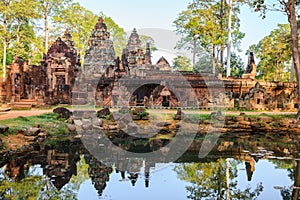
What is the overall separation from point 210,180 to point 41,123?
8.31 m

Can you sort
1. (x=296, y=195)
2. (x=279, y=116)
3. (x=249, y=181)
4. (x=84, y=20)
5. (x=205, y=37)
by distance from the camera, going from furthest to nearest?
1. (x=84, y=20)
2. (x=205, y=37)
3. (x=279, y=116)
4. (x=249, y=181)
5. (x=296, y=195)

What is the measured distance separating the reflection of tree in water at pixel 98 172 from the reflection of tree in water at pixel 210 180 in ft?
6.10

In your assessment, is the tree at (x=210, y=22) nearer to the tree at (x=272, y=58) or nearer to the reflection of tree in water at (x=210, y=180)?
the tree at (x=272, y=58)

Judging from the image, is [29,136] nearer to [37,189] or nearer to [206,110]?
[37,189]

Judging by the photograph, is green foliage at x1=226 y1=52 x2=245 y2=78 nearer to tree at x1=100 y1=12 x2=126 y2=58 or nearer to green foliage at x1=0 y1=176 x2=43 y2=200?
tree at x1=100 y1=12 x2=126 y2=58

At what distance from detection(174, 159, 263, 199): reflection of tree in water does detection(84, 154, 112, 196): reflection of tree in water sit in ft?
6.10

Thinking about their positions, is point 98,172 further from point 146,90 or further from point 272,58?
point 272,58

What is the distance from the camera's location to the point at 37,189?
23.4 ft

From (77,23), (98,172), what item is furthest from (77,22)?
(98,172)

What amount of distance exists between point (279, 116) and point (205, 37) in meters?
18.2

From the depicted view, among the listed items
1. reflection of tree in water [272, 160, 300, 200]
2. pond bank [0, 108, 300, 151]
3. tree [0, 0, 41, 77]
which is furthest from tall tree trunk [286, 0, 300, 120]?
tree [0, 0, 41, 77]

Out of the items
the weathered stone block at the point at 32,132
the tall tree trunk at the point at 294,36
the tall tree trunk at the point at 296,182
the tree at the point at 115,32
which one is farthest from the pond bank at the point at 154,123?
the tree at the point at 115,32

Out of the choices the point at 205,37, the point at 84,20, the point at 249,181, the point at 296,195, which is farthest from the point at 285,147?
the point at 84,20

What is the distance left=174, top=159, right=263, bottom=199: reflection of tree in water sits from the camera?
22.9ft
